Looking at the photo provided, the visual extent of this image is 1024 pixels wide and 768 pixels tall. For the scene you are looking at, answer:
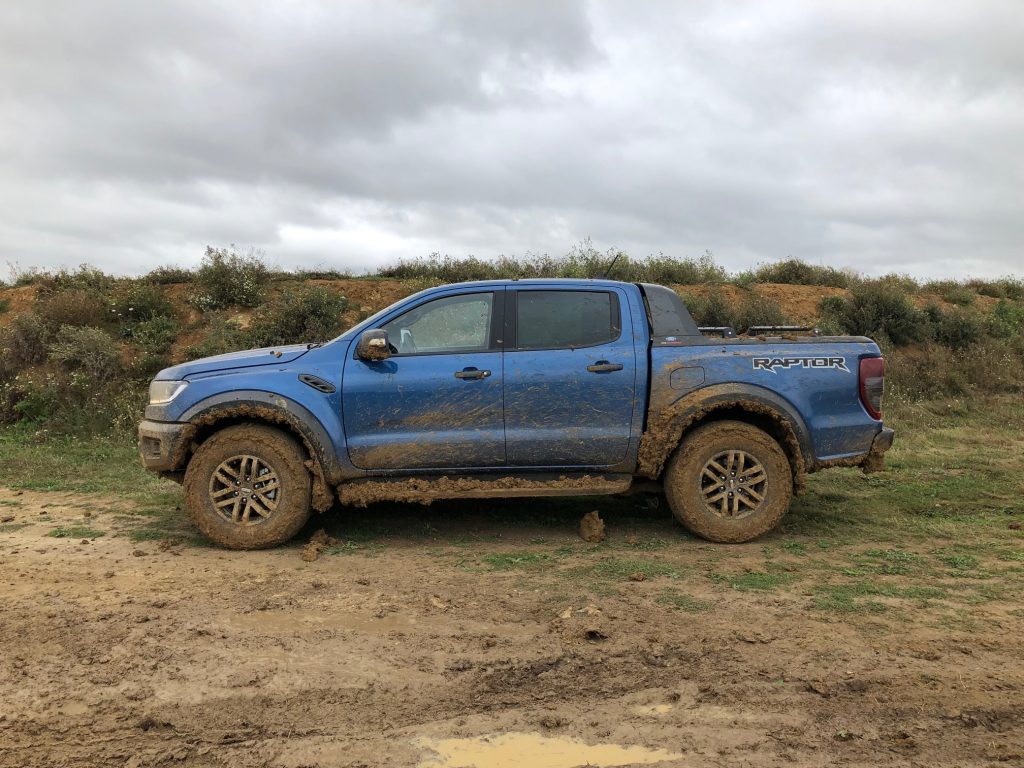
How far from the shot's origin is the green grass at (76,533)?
18.9ft

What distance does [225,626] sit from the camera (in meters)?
3.93

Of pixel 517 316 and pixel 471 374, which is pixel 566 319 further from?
pixel 471 374

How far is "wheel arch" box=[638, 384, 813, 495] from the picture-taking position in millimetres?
5457

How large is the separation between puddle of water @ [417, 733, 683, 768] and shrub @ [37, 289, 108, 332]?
13846 millimetres

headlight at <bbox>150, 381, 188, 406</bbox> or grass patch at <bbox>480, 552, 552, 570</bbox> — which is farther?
headlight at <bbox>150, 381, 188, 406</bbox>

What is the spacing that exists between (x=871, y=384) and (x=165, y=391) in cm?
526

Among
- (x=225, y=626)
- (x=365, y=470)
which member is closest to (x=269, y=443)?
(x=365, y=470)

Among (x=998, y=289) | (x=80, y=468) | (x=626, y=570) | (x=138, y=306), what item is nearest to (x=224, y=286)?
(x=138, y=306)

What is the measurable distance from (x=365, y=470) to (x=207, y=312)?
413 inches

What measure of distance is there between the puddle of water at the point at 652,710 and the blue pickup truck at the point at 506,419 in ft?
8.00

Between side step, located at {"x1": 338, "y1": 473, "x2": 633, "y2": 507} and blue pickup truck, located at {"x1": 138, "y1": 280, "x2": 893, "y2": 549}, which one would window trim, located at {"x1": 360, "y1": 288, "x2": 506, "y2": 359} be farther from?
side step, located at {"x1": 338, "y1": 473, "x2": 633, "y2": 507}

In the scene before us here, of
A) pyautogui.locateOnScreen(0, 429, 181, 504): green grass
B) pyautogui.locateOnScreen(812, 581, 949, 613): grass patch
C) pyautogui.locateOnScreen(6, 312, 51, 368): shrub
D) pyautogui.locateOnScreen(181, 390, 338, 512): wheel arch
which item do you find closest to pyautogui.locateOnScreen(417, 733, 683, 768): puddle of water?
pyautogui.locateOnScreen(812, 581, 949, 613): grass patch

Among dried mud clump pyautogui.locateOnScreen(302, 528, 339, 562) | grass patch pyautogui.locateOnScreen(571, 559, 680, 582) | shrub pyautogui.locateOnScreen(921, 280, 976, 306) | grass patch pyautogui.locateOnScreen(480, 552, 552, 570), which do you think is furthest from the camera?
shrub pyautogui.locateOnScreen(921, 280, 976, 306)

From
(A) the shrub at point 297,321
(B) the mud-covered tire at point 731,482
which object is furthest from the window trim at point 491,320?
(A) the shrub at point 297,321
